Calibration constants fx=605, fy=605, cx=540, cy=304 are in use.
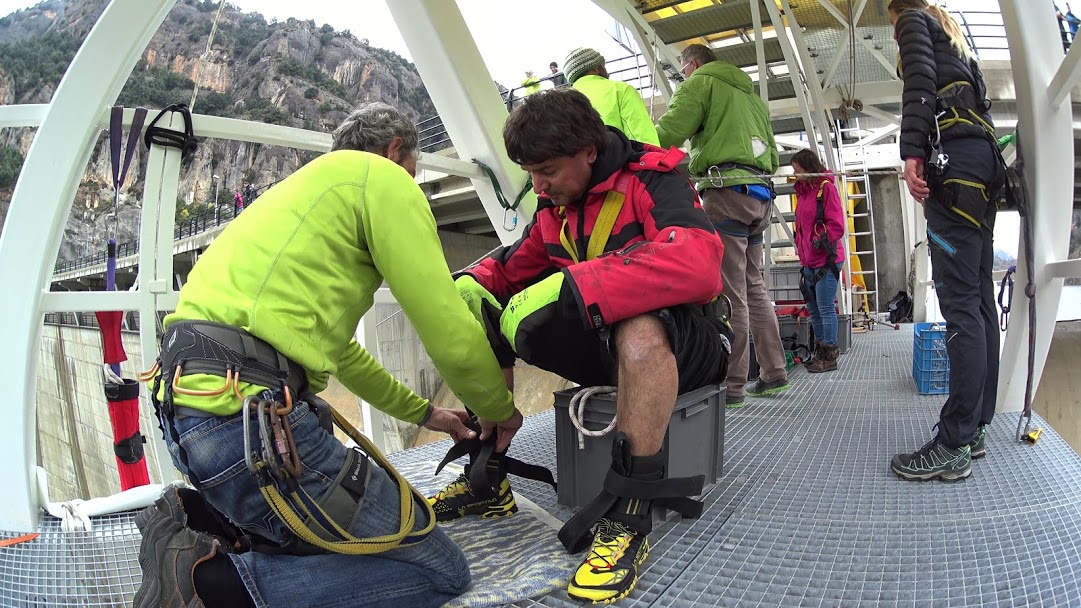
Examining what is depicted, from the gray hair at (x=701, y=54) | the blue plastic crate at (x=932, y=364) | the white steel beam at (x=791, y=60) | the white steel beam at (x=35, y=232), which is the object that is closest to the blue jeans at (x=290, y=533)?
the white steel beam at (x=35, y=232)

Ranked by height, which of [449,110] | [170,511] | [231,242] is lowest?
[170,511]

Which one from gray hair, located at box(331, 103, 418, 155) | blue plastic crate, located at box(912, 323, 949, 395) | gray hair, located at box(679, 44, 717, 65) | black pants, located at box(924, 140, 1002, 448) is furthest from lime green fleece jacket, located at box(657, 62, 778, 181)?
gray hair, located at box(331, 103, 418, 155)

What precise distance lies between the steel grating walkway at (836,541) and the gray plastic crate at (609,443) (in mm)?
155

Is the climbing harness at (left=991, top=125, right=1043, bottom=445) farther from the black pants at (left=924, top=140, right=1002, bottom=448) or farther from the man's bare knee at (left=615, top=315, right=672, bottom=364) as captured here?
the man's bare knee at (left=615, top=315, right=672, bottom=364)

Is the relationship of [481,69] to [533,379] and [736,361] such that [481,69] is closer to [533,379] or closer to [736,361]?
[736,361]

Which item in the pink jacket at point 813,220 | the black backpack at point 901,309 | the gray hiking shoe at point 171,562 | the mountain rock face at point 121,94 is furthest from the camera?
the black backpack at point 901,309

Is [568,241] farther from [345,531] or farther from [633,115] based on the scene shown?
[633,115]

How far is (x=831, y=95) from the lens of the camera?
980 cm

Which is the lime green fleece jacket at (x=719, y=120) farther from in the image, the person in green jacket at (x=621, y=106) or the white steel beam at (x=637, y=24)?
the white steel beam at (x=637, y=24)

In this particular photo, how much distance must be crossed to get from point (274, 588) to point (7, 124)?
1705mm

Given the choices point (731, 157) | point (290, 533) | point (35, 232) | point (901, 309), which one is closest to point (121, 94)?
point (35, 232)

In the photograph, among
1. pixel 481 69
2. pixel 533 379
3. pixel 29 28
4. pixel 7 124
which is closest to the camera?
pixel 7 124

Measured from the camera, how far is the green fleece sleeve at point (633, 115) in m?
3.05

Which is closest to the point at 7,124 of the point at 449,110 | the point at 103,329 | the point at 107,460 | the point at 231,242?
the point at 103,329
